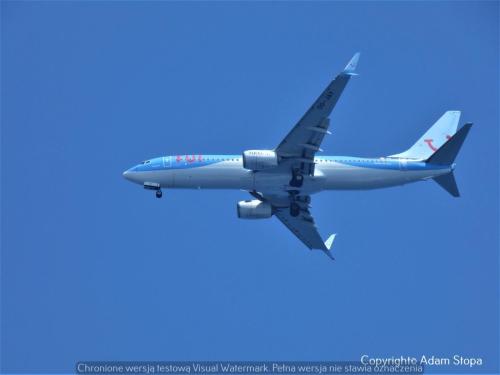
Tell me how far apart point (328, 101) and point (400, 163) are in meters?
10.3

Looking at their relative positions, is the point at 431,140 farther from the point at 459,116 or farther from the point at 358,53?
the point at 358,53

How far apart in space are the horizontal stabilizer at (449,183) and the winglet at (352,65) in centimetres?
1387

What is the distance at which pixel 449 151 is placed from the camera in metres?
67.9

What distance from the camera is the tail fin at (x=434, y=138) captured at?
244ft

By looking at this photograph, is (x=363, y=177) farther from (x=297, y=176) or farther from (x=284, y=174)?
(x=284, y=174)

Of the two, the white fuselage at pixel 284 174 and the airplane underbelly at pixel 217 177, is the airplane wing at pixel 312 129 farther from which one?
the airplane underbelly at pixel 217 177

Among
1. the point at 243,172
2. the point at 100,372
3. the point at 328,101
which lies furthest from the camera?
the point at 243,172

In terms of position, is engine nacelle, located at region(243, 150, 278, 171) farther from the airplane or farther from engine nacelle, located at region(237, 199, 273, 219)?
engine nacelle, located at region(237, 199, 273, 219)

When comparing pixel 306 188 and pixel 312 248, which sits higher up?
pixel 306 188

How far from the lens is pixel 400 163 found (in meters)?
69.4

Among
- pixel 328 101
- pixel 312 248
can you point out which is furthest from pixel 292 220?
pixel 328 101

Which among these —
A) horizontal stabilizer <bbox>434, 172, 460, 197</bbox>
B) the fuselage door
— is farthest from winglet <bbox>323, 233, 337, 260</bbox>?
the fuselage door

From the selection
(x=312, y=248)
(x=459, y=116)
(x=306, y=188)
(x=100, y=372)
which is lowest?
(x=100, y=372)

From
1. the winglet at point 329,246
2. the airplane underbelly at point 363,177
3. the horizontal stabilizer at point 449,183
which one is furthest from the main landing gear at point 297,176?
the winglet at point 329,246
